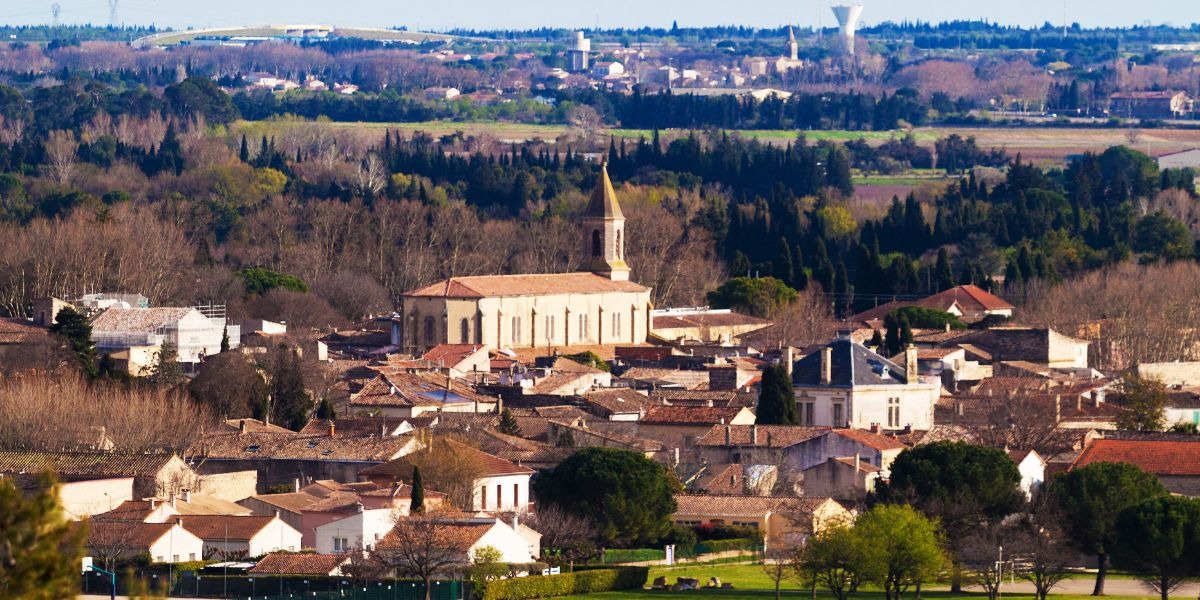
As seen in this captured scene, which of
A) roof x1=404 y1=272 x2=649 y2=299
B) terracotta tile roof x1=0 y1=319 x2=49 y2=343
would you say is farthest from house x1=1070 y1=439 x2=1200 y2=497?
roof x1=404 y1=272 x2=649 y2=299

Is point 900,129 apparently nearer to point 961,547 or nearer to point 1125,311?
point 1125,311

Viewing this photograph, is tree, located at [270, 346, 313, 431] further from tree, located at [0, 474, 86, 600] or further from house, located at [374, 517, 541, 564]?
tree, located at [0, 474, 86, 600]

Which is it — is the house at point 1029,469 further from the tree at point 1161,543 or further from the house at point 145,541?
the house at point 145,541

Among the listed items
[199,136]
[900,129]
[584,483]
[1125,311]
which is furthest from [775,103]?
[584,483]

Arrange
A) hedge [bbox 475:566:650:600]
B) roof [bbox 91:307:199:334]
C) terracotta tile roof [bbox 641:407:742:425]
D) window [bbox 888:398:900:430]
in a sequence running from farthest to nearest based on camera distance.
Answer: roof [bbox 91:307:199:334] < window [bbox 888:398:900:430] < terracotta tile roof [bbox 641:407:742:425] < hedge [bbox 475:566:650:600]

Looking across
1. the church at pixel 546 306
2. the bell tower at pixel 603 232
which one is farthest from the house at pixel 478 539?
the bell tower at pixel 603 232
